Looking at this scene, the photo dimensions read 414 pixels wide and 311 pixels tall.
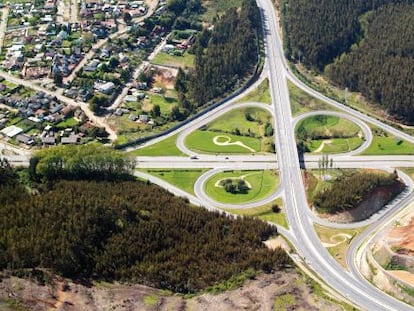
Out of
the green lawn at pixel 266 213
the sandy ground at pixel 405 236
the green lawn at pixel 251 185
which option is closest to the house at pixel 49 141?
the green lawn at pixel 251 185

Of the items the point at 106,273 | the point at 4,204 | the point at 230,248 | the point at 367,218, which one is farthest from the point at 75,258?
the point at 367,218

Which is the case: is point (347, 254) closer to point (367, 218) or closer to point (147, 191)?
point (367, 218)

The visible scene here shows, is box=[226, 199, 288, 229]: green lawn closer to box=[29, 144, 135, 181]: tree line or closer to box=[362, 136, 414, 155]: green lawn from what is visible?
box=[29, 144, 135, 181]: tree line

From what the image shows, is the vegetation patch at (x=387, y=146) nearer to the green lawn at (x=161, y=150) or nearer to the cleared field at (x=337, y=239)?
the cleared field at (x=337, y=239)

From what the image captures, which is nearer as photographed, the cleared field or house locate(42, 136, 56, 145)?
the cleared field

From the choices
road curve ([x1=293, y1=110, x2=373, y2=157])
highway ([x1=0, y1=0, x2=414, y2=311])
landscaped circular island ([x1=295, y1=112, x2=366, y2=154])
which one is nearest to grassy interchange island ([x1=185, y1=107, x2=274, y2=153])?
highway ([x1=0, y1=0, x2=414, y2=311])

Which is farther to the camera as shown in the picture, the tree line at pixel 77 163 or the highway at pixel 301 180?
the tree line at pixel 77 163
